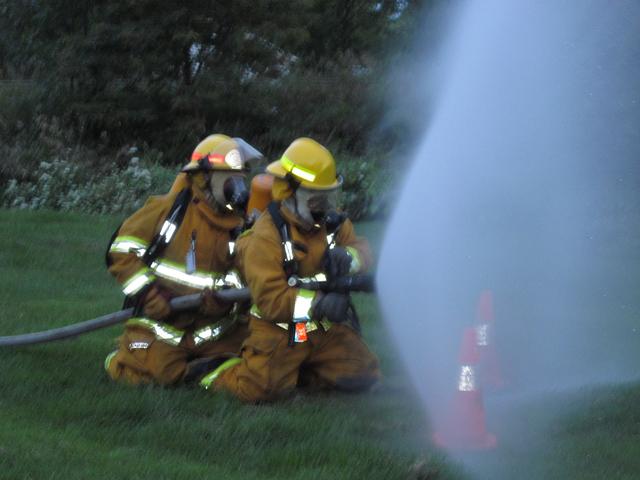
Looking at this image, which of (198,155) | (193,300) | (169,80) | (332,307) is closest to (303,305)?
(332,307)

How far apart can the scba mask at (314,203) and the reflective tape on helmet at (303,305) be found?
436 mm

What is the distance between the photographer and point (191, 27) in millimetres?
18734

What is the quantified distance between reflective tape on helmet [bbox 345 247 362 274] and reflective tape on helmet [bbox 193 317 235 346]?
2.75ft

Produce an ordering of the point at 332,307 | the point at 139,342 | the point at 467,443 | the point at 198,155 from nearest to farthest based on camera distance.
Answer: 1. the point at 467,443
2. the point at 332,307
3. the point at 139,342
4. the point at 198,155

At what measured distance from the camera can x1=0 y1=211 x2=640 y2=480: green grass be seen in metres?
5.14

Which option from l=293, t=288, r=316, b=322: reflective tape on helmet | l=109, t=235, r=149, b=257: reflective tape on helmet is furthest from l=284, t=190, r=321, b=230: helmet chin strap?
l=109, t=235, r=149, b=257: reflective tape on helmet

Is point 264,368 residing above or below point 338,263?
below

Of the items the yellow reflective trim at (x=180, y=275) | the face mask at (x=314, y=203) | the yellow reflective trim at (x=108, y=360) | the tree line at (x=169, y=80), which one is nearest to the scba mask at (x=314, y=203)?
the face mask at (x=314, y=203)

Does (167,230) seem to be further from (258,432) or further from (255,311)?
(258,432)

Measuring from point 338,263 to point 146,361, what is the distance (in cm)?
116

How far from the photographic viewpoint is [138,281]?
6410 mm

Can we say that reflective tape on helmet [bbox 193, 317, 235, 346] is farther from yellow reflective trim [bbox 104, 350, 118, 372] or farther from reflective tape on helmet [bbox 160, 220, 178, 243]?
reflective tape on helmet [bbox 160, 220, 178, 243]

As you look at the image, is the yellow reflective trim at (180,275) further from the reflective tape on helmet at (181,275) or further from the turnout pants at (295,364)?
the turnout pants at (295,364)

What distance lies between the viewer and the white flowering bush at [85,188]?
47.3 feet
